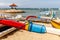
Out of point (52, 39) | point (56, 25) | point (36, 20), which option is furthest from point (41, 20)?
point (52, 39)

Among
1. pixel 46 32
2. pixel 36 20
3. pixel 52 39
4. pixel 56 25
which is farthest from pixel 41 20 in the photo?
pixel 52 39

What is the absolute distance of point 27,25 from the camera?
10312 mm

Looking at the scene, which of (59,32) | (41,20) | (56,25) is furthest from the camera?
(41,20)

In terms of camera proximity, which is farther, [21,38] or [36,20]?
[36,20]

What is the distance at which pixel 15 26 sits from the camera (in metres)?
10.4

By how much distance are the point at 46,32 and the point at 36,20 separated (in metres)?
6.69

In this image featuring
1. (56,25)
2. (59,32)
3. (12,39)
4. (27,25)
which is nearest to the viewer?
(12,39)

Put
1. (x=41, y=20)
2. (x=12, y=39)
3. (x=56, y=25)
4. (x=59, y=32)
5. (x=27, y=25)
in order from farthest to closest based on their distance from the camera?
(x=41, y=20) → (x=56, y=25) → (x=27, y=25) → (x=59, y=32) → (x=12, y=39)

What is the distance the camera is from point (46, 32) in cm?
1003

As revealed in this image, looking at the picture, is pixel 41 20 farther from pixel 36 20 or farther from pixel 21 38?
pixel 21 38

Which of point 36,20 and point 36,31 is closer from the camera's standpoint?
point 36,31

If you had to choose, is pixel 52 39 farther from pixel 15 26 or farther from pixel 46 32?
pixel 15 26

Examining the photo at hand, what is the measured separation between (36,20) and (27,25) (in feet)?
21.1

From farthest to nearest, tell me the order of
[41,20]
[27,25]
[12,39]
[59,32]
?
1. [41,20]
2. [27,25]
3. [59,32]
4. [12,39]
